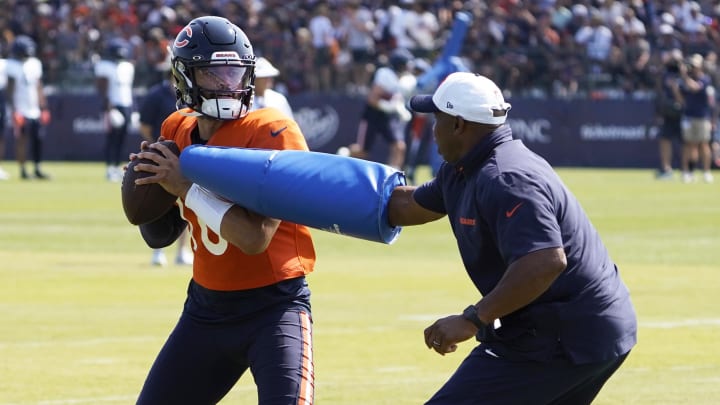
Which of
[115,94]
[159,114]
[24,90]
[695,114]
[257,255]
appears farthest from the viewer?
[695,114]

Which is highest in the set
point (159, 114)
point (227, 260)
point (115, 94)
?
point (227, 260)

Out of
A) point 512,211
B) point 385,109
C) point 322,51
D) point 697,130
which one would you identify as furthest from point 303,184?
point 322,51

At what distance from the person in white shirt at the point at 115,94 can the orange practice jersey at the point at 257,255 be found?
78.3 feet

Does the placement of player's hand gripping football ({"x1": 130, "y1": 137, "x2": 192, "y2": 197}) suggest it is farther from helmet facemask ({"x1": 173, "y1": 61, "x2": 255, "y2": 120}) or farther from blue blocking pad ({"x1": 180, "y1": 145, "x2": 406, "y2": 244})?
helmet facemask ({"x1": 173, "y1": 61, "x2": 255, "y2": 120})

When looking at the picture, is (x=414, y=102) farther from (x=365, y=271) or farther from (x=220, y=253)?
(x=365, y=271)

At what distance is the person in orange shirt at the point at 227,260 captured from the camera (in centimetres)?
592

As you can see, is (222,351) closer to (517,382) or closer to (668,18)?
(517,382)

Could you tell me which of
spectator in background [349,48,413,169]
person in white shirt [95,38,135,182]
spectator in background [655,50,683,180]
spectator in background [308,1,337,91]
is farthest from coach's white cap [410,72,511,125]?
spectator in background [308,1,337,91]

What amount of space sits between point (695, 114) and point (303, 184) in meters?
25.6

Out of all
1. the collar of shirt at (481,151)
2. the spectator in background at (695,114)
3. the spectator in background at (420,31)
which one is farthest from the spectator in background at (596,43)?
the collar of shirt at (481,151)

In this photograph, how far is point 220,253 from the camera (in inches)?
241

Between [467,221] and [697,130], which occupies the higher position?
[467,221]

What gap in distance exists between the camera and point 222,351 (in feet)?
19.8

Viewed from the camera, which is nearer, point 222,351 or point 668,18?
point 222,351
